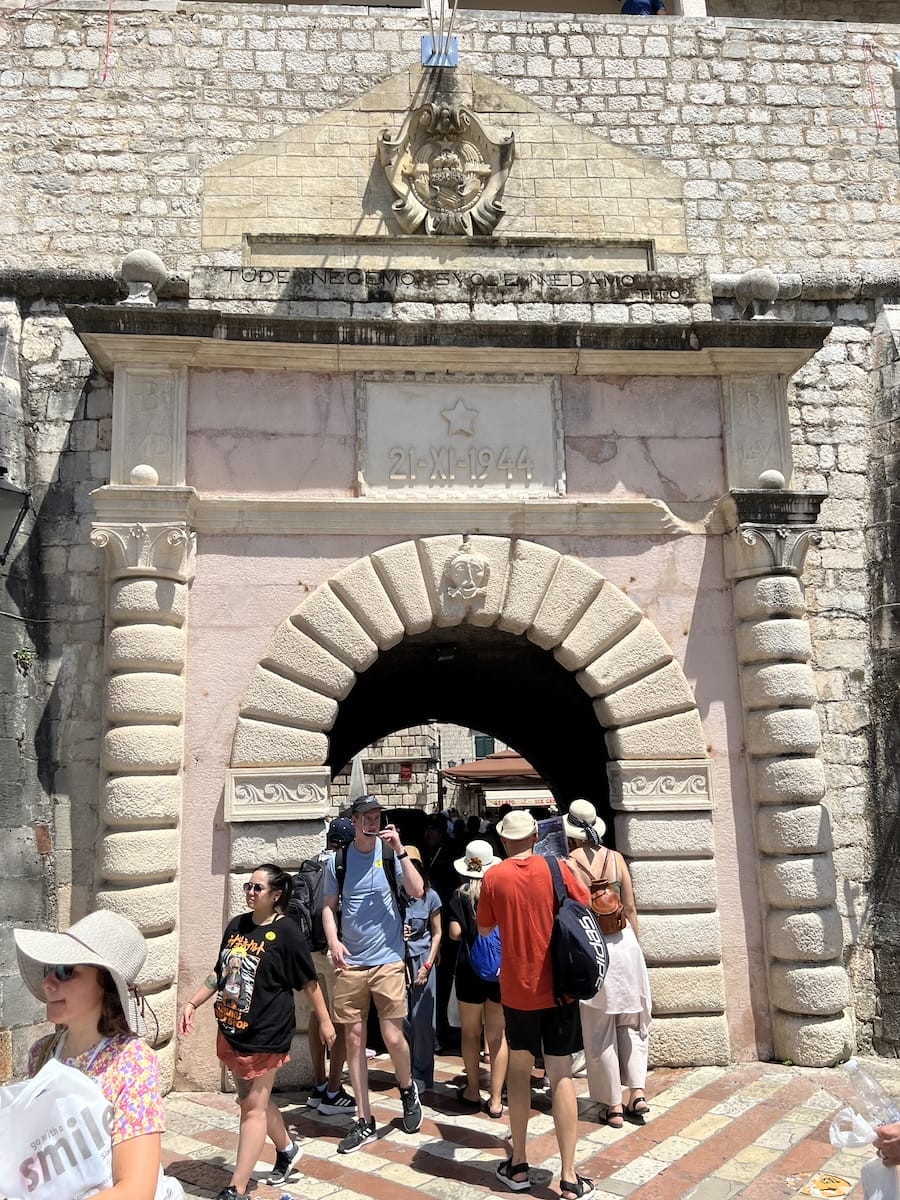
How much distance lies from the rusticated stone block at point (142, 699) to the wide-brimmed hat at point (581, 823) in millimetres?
2428

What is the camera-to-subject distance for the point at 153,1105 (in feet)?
6.89

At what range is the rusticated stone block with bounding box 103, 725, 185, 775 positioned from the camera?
5.56m

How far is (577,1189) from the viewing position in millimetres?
3834

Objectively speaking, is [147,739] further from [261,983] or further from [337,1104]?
[337,1104]

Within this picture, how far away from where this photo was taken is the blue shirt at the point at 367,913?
4723 millimetres

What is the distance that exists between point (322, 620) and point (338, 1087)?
264 cm

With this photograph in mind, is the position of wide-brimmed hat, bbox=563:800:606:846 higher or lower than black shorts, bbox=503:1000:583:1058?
higher

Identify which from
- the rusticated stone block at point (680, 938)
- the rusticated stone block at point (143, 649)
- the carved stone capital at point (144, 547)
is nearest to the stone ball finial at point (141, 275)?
the carved stone capital at point (144, 547)

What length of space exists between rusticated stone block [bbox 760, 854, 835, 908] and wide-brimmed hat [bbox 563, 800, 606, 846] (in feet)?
4.78

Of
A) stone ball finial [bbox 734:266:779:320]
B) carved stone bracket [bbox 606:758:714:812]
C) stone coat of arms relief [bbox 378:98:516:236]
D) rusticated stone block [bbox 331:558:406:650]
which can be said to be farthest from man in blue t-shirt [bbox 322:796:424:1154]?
stone coat of arms relief [bbox 378:98:516:236]

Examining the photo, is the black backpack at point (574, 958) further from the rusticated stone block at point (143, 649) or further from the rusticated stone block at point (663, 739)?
the rusticated stone block at point (143, 649)

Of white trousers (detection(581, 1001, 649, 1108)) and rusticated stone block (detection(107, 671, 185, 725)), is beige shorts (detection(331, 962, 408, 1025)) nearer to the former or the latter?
white trousers (detection(581, 1001, 649, 1108))

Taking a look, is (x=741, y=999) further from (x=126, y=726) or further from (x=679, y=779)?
(x=126, y=726)

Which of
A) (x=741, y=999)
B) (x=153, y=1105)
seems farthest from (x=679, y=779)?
(x=153, y=1105)
